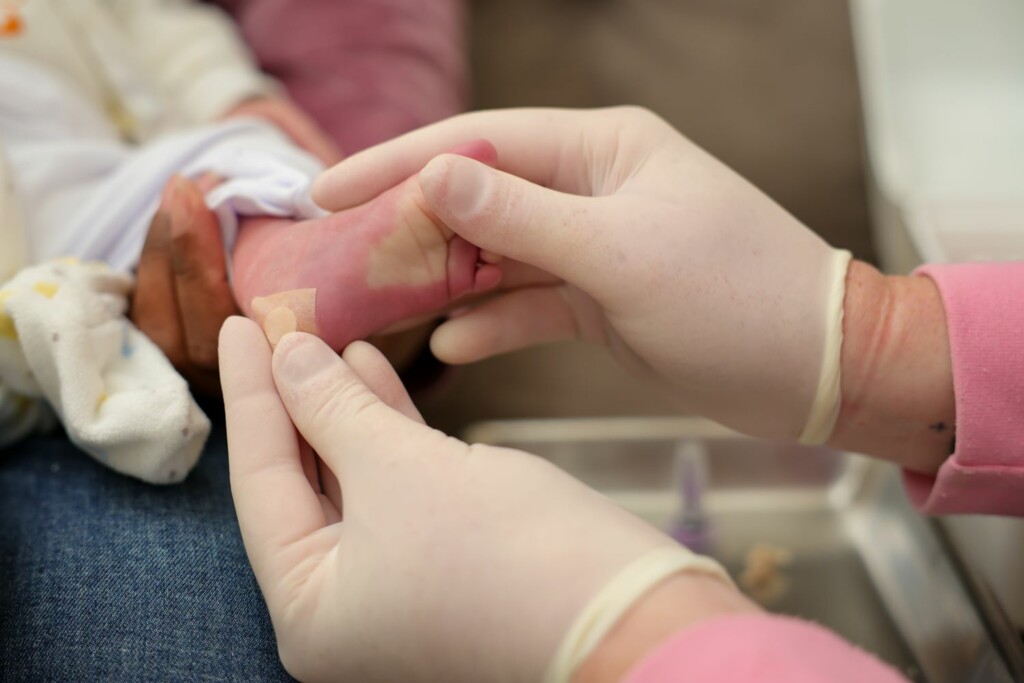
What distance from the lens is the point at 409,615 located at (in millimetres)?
428

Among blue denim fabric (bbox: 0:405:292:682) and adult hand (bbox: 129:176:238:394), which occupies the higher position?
adult hand (bbox: 129:176:238:394)

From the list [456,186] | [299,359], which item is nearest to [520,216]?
[456,186]

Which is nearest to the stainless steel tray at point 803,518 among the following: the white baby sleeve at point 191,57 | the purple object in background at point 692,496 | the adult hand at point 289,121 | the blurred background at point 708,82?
the purple object in background at point 692,496

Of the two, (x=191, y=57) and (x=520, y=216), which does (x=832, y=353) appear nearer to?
(x=520, y=216)

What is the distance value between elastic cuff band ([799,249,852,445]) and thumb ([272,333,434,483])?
282 mm

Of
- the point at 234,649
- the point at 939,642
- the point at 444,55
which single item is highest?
the point at 444,55

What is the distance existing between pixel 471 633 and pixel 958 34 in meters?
1.03

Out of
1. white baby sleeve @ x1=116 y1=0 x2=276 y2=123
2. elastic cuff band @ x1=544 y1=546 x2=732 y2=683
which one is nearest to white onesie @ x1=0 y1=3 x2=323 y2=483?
white baby sleeve @ x1=116 y1=0 x2=276 y2=123

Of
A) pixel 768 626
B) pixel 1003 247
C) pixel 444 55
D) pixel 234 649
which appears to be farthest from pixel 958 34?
pixel 234 649

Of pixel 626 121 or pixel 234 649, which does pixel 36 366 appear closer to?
pixel 234 649

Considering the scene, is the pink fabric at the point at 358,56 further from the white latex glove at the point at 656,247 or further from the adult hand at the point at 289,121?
the white latex glove at the point at 656,247

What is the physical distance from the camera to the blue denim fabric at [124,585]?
1.56ft

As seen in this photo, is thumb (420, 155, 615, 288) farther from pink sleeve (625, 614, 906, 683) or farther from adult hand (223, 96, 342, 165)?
adult hand (223, 96, 342, 165)

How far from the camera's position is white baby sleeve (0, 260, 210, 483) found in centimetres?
54
